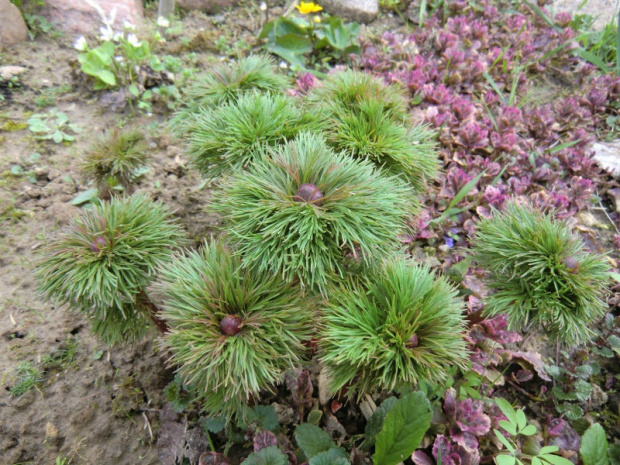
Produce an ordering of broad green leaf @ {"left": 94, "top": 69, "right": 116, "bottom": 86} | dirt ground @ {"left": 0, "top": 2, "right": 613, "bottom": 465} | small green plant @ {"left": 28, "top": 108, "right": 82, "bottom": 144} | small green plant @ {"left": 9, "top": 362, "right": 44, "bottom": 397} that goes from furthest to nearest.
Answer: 1. broad green leaf @ {"left": 94, "top": 69, "right": 116, "bottom": 86}
2. small green plant @ {"left": 28, "top": 108, "right": 82, "bottom": 144}
3. small green plant @ {"left": 9, "top": 362, "right": 44, "bottom": 397}
4. dirt ground @ {"left": 0, "top": 2, "right": 613, "bottom": 465}

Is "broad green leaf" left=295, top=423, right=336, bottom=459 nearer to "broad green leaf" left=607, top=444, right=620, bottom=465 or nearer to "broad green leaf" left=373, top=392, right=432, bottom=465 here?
"broad green leaf" left=373, top=392, right=432, bottom=465

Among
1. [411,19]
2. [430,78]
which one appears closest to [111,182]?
[430,78]

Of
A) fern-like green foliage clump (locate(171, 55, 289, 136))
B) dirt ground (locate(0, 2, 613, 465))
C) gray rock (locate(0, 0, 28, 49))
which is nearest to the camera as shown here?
dirt ground (locate(0, 2, 613, 465))

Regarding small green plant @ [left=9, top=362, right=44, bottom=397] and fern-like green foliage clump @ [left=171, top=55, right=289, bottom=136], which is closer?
small green plant @ [left=9, top=362, right=44, bottom=397]

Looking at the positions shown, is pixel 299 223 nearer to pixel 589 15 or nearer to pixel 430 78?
pixel 430 78

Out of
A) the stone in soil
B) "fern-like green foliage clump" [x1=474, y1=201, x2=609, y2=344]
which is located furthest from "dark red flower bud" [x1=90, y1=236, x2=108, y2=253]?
the stone in soil

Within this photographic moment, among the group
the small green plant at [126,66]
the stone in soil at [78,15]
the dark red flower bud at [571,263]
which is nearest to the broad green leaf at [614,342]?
the dark red flower bud at [571,263]

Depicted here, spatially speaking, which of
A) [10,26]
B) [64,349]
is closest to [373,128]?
[64,349]

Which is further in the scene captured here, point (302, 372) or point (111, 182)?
point (111, 182)
